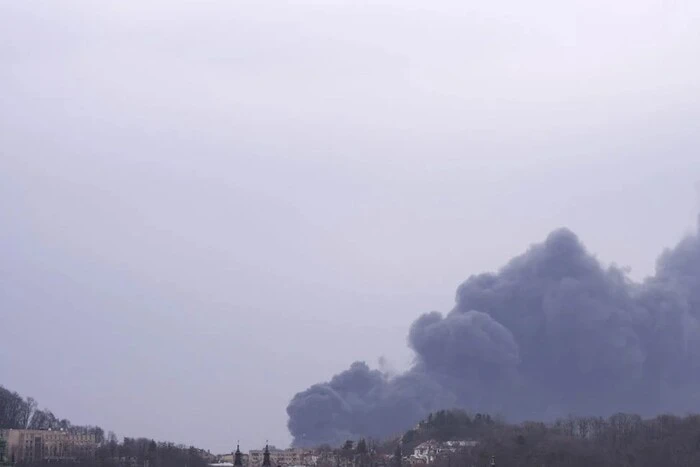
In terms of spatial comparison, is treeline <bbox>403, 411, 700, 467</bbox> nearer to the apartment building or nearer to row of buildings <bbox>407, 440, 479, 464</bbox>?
row of buildings <bbox>407, 440, 479, 464</bbox>

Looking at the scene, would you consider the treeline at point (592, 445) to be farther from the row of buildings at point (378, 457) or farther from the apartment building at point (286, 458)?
the apartment building at point (286, 458)

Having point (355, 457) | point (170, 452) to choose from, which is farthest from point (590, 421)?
point (170, 452)

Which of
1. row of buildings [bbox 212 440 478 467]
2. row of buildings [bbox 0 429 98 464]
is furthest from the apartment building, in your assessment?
row of buildings [bbox 0 429 98 464]

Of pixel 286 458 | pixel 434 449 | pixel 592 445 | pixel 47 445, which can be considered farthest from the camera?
pixel 286 458

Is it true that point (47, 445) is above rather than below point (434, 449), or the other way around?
above

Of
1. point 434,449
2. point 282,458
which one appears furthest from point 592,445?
point 282,458

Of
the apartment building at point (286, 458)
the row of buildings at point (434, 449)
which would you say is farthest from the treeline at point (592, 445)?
the apartment building at point (286, 458)

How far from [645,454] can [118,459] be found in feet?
168

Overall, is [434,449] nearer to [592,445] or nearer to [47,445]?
[592,445]

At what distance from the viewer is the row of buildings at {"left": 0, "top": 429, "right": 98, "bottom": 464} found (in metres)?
140

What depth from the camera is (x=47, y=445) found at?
155m

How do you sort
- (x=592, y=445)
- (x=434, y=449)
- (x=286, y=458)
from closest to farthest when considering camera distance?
(x=592, y=445) < (x=434, y=449) < (x=286, y=458)

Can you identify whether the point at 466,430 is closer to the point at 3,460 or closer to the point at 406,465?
the point at 406,465

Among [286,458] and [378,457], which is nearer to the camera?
[378,457]
